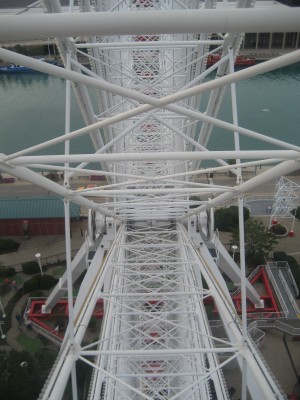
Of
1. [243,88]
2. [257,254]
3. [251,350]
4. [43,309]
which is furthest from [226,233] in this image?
[243,88]

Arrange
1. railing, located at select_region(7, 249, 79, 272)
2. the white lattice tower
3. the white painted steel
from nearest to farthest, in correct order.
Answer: the white painted steel, railing, located at select_region(7, 249, 79, 272), the white lattice tower

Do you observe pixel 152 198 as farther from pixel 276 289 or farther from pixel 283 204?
pixel 283 204

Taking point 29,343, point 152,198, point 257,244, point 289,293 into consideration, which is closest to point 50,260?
point 29,343

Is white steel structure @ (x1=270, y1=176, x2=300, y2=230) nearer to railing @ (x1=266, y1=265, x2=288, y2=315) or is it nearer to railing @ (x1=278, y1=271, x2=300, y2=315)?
railing @ (x1=266, y1=265, x2=288, y2=315)

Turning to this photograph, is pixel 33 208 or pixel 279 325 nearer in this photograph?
pixel 279 325

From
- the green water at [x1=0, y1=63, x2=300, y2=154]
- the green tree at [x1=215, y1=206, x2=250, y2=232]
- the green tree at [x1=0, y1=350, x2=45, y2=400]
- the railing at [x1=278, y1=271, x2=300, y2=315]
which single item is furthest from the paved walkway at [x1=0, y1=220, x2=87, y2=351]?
the green water at [x1=0, y1=63, x2=300, y2=154]

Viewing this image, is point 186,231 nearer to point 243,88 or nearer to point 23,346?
point 23,346
